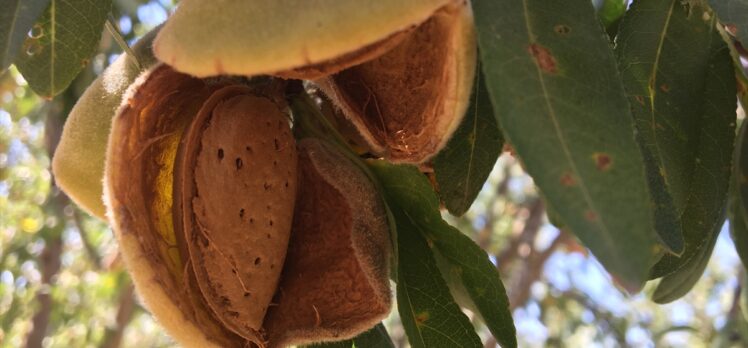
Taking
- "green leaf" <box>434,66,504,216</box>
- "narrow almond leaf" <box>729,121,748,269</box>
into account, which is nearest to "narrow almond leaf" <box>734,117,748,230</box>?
"narrow almond leaf" <box>729,121,748,269</box>

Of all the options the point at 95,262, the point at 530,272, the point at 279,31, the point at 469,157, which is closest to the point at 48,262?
the point at 95,262

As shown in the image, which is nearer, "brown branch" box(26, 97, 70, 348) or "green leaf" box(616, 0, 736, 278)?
"green leaf" box(616, 0, 736, 278)

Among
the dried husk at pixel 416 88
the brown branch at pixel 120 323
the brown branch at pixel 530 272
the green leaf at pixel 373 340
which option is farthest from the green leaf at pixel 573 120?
the brown branch at pixel 120 323

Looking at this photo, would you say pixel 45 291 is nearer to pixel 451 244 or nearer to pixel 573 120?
pixel 451 244

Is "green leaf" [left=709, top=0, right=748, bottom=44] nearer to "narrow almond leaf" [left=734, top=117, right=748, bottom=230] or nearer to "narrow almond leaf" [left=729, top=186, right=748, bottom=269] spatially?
"narrow almond leaf" [left=734, top=117, right=748, bottom=230]

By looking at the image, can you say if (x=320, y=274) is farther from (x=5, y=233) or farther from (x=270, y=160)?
(x=5, y=233)

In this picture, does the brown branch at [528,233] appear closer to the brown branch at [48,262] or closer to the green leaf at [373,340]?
the brown branch at [48,262]
